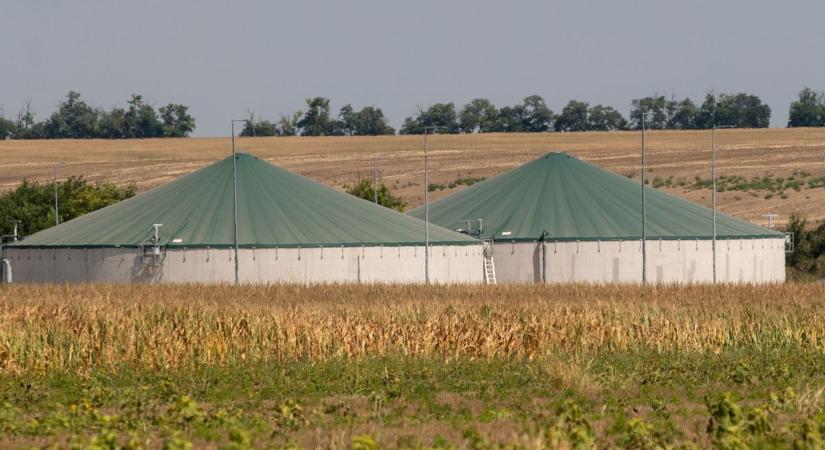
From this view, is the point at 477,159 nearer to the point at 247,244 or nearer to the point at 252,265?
the point at 247,244

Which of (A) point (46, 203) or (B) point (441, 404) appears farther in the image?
(A) point (46, 203)

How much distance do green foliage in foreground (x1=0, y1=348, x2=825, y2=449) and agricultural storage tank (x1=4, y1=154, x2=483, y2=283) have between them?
35.5m

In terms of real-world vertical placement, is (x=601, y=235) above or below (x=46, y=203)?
above

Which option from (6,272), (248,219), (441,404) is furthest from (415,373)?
(6,272)

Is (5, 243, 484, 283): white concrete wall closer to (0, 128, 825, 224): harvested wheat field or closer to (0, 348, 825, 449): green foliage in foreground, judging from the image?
(0, 348, 825, 449): green foliage in foreground

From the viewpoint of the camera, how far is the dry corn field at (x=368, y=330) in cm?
3634

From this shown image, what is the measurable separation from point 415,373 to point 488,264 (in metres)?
45.9

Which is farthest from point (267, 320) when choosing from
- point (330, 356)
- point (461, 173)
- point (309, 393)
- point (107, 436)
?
point (461, 173)

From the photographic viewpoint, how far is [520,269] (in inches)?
3179

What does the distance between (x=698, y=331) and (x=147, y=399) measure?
1659 centimetres

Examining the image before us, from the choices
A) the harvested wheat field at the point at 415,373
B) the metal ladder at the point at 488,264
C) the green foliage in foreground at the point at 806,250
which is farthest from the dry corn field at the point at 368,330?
the green foliage in foreground at the point at 806,250

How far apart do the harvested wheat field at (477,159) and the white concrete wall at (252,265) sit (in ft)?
205

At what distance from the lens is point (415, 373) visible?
3366 cm

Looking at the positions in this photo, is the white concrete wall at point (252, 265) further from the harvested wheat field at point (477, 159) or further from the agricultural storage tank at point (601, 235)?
the harvested wheat field at point (477, 159)
